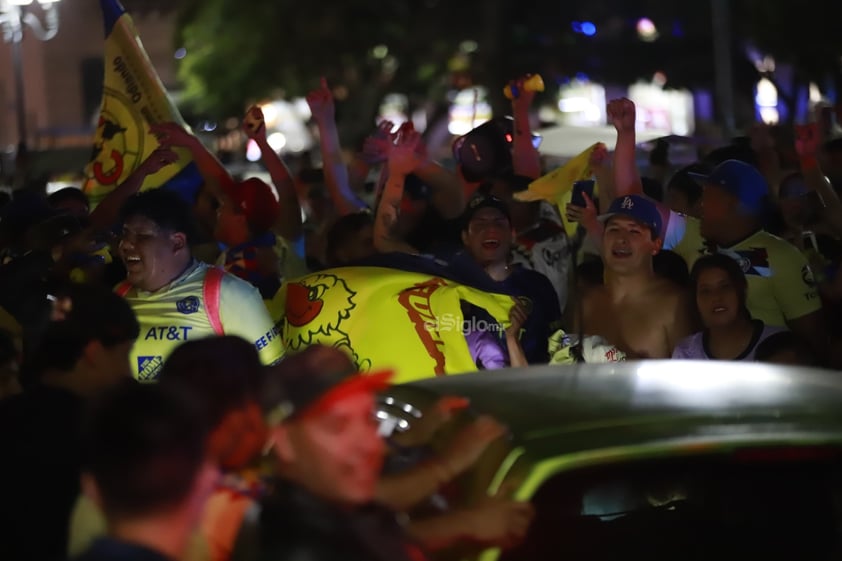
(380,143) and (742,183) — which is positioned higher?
(380,143)

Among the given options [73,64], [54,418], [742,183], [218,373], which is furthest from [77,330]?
[73,64]

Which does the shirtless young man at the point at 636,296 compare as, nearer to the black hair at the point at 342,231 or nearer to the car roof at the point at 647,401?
the black hair at the point at 342,231

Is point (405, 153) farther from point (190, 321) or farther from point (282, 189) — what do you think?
point (282, 189)

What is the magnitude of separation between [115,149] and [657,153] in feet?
14.2

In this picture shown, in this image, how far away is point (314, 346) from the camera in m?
4.16

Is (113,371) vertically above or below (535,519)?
above

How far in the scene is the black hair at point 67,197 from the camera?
8609 millimetres

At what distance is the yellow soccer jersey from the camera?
5855mm

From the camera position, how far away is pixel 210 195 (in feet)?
29.9

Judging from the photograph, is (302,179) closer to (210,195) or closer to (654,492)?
(210,195)

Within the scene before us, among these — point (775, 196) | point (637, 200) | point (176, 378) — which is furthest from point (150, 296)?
point (775, 196)

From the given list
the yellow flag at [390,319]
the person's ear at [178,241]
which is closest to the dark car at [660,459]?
the yellow flag at [390,319]

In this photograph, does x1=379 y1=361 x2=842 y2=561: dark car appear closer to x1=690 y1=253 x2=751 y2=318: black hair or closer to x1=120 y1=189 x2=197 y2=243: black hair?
x1=690 y1=253 x2=751 y2=318: black hair

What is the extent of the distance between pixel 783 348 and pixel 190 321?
235cm
